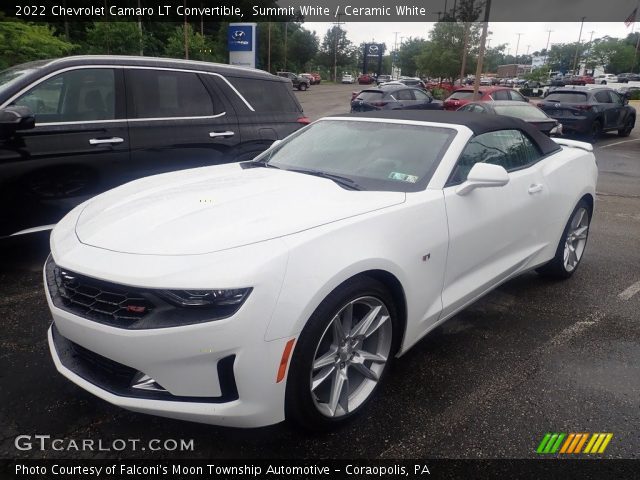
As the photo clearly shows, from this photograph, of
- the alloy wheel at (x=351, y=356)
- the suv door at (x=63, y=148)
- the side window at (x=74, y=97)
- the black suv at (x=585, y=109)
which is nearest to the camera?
the alloy wheel at (x=351, y=356)

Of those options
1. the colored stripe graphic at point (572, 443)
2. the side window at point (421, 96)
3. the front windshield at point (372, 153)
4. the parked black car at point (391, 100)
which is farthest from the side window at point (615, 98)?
the colored stripe graphic at point (572, 443)

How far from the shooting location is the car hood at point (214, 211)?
2.21 meters

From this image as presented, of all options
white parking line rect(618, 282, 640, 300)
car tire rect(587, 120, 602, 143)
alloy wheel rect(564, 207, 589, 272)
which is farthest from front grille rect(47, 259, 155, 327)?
car tire rect(587, 120, 602, 143)

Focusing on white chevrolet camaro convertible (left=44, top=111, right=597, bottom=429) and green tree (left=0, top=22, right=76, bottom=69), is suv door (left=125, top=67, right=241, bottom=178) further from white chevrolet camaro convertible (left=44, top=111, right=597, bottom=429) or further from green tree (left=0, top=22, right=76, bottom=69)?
green tree (left=0, top=22, right=76, bottom=69)

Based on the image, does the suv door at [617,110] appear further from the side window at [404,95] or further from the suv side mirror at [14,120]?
the suv side mirror at [14,120]

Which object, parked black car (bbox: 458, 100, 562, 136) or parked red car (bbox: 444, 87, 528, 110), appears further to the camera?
parked red car (bbox: 444, 87, 528, 110)

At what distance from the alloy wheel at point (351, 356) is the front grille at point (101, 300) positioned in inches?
31.1

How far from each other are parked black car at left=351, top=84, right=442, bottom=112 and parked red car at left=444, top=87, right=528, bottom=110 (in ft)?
5.86

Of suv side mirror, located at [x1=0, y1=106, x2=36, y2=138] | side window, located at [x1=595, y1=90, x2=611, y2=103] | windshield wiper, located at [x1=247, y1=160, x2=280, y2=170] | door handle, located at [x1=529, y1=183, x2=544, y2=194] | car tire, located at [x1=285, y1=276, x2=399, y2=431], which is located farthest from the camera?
side window, located at [x1=595, y1=90, x2=611, y2=103]

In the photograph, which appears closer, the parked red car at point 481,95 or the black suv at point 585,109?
the black suv at point 585,109

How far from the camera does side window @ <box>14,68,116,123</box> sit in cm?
423

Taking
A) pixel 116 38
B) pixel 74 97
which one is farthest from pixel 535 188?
pixel 116 38

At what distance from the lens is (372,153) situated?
3.27 metres

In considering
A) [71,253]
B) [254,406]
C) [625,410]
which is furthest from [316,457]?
[625,410]
